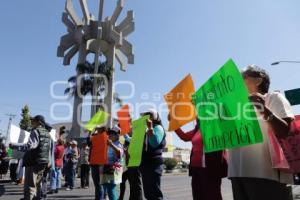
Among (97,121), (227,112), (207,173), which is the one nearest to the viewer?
(227,112)

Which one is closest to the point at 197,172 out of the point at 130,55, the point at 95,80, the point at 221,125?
the point at 221,125

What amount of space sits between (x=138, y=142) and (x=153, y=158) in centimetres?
31

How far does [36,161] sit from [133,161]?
1.97 meters

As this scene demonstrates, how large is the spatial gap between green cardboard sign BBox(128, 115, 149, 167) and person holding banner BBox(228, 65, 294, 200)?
7.79ft

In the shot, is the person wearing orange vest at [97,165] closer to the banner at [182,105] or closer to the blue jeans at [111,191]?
the blue jeans at [111,191]

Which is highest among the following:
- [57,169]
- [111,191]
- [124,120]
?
[124,120]

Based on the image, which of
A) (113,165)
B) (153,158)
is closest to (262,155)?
(153,158)

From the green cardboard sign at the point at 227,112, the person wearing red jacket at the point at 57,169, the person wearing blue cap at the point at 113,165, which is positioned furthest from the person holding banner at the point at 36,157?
the person wearing red jacket at the point at 57,169

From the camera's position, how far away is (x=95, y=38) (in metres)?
43.7

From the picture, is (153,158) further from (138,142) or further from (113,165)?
(113,165)

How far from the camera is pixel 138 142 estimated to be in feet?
17.5

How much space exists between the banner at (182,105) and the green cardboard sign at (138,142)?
74 cm

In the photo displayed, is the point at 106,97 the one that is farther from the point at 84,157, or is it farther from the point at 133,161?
the point at 133,161

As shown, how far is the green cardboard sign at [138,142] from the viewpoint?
5.21m
